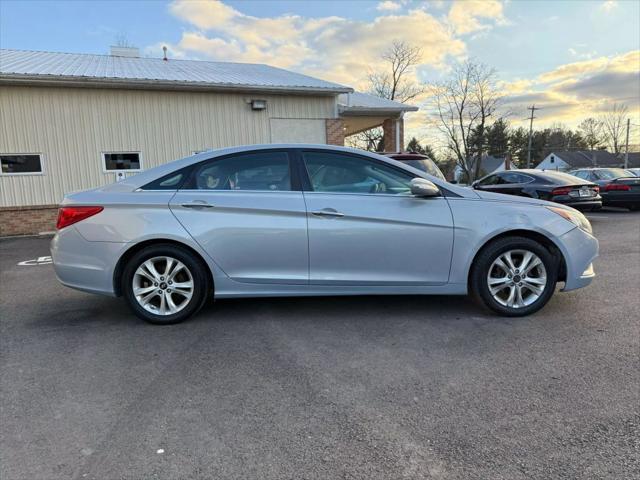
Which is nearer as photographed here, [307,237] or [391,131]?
[307,237]

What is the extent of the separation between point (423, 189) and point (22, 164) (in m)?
10.8

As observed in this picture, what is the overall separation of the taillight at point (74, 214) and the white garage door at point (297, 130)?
902cm

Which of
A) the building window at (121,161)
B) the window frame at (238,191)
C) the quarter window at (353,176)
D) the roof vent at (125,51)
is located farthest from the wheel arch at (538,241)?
the roof vent at (125,51)

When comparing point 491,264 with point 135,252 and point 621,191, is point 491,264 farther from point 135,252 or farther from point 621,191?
point 621,191

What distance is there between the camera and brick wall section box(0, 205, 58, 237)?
35.0 feet

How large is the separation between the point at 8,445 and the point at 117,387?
67 cm

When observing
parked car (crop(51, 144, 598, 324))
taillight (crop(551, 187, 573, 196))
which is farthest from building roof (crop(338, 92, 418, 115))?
parked car (crop(51, 144, 598, 324))

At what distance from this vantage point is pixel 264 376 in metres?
2.98

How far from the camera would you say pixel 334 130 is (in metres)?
13.1

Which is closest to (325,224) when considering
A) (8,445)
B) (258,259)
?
(258,259)

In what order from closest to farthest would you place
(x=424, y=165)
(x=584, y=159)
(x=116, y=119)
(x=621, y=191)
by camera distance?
1. (x=424, y=165)
2. (x=116, y=119)
3. (x=621, y=191)
4. (x=584, y=159)

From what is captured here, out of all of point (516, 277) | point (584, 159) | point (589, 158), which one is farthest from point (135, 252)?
point (589, 158)

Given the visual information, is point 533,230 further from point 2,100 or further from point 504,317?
point 2,100

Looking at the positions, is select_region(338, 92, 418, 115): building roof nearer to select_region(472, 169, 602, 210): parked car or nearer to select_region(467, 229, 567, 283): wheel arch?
select_region(472, 169, 602, 210): parked car
